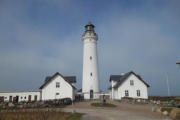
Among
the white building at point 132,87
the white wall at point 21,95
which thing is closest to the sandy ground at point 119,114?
the white building at point 132,87

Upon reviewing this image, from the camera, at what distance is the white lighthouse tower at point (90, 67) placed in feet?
111

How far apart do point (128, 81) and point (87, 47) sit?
1328 centimetres

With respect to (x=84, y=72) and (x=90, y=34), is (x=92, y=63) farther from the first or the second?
(x=90, y=34)

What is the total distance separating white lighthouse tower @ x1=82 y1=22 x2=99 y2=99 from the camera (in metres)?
33.9

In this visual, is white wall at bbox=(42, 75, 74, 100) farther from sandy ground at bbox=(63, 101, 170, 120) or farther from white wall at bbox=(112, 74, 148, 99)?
sandy ground at bbox=(63, 101, 170, 120)

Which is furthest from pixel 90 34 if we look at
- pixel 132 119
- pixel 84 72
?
pixel 132 119

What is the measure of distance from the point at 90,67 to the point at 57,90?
33.1 feet

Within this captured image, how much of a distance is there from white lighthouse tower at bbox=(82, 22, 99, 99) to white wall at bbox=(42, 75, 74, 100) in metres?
6.68

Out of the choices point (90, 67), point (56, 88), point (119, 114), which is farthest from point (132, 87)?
point (119, 114)

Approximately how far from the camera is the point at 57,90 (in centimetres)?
2825

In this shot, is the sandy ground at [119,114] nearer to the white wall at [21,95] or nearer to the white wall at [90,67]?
the white wall at [90,67]

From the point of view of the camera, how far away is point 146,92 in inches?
1142

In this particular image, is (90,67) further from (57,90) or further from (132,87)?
(132,87)

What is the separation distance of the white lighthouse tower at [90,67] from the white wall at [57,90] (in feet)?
21.9
